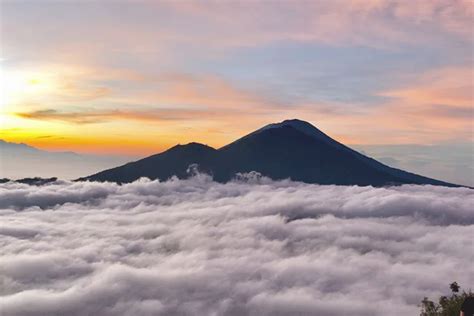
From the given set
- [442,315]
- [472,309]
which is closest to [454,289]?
[442,315]

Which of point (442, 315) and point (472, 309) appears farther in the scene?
point (442, 315)

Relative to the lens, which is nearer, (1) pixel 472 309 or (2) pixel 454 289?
(1) pixel 472 309

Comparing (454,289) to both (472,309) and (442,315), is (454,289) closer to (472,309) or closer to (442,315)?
(442,315)
